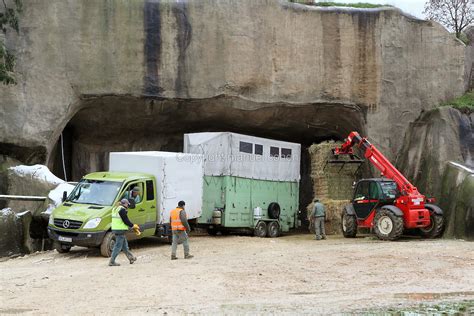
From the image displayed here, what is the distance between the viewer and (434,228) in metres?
18.8

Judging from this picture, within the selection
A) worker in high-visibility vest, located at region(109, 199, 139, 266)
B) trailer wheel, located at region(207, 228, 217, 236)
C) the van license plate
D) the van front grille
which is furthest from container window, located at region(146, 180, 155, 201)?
trailer wheel, located at region(207, 228, 217, 236)

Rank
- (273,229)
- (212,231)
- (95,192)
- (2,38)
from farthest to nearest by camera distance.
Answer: (273,229)
(212,231)
(2,38)
(95,192)

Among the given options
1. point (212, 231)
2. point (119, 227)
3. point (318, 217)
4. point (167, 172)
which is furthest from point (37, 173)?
point (318, 217)

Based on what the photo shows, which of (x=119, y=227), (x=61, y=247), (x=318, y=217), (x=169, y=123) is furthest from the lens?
(x=169, y=123)

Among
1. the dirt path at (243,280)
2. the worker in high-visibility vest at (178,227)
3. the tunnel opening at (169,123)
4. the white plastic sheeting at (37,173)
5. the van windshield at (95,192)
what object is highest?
the tunnel opening at (169,123)

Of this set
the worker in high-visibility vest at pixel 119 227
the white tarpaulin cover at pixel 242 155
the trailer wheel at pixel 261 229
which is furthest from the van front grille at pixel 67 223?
the trailer wheel at pixel 261 229

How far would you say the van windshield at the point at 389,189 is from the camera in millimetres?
18844

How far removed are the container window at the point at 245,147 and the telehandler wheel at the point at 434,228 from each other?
6.32 meters

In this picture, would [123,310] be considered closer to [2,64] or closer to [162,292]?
[162,292]

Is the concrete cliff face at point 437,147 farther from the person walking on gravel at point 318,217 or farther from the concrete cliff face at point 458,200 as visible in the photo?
the person walking on gravel at point 318,217

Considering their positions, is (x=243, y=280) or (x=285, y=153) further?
(x=285, y=153)

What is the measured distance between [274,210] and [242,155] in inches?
103

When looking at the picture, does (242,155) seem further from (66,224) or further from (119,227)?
(119,227)

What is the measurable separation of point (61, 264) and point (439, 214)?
1143 cm
